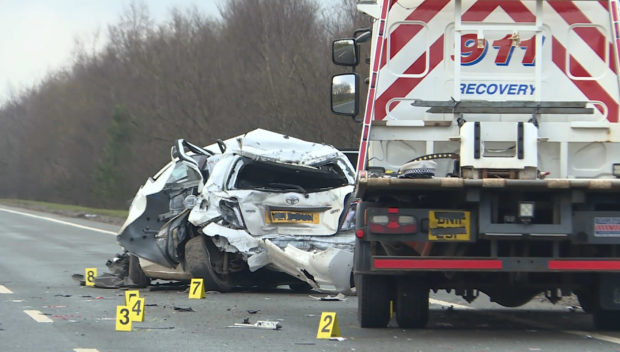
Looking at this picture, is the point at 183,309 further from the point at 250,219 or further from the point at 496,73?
the point at 496,73

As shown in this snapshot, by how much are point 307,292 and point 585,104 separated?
518 cm

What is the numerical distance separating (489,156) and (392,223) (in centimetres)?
86

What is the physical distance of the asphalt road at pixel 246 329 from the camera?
7.98 metres

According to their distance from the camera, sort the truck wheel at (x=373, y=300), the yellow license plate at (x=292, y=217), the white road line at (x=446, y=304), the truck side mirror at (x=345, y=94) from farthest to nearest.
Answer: the yellow license plate at (x=292, y=217)
the white road line at (x=446, y=304)
the truck side mirror at (x=345, y=94)
the truck wheel at (x=373, y=300)

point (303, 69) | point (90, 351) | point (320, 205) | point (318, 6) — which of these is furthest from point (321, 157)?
point (318, 6)

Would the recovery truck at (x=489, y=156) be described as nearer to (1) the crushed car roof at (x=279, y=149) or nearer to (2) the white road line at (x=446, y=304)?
(2) the white road line at (x=446, y=304)

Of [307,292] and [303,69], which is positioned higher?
[303,69]

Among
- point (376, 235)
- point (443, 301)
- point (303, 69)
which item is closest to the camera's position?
point (376, 235)

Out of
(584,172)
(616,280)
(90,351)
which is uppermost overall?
(584,172)

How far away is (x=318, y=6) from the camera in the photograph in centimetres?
4100

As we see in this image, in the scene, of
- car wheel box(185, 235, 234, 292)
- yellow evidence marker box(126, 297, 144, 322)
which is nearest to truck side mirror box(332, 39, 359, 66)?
yellow evidence marker box(126, 297, 144, 322)

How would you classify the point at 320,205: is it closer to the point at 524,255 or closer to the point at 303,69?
the point at 524,255

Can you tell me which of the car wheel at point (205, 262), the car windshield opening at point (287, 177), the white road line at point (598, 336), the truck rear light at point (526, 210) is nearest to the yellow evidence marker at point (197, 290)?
the car wheel at point (205, 262)

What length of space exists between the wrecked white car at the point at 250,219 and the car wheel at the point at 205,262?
1 cm
